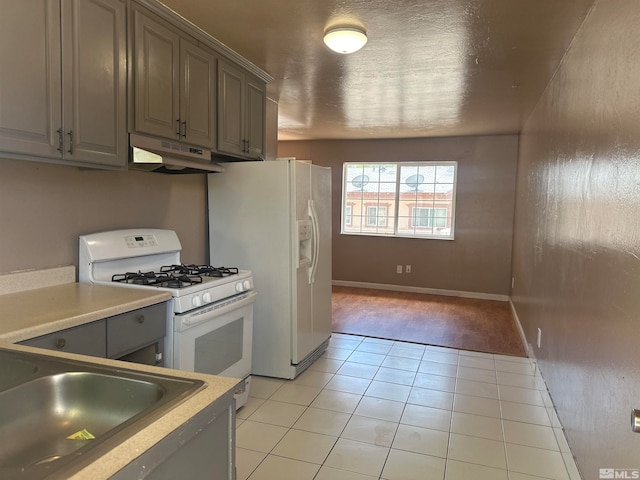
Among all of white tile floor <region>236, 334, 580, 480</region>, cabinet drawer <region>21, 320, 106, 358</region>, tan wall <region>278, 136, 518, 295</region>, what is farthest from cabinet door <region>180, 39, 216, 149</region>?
tan wall <region>278, 136, 518, 295</region>

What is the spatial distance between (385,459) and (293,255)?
1.47 metres

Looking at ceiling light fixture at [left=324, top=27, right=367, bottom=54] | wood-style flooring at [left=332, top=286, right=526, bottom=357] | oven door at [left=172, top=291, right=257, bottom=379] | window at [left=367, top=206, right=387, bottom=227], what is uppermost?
ceiling light fixture at [left=324, top=27, right=367, bottom=54]

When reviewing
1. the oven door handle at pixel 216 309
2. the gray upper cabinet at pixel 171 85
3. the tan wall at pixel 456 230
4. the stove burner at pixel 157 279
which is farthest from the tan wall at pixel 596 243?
the tan wall at pixel 456 230

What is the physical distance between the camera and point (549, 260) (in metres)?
2.97

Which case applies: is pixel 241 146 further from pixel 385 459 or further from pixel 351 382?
pixel 385 459

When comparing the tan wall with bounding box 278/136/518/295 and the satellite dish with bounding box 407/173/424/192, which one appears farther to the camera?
the satellite dish with bounding box 407/173/424/192

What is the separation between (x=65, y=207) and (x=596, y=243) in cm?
257

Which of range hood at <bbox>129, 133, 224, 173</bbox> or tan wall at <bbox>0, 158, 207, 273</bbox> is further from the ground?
range hood at <bbox>129, 133, 224, 173</bbox>

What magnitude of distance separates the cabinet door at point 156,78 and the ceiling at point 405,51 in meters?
0.17

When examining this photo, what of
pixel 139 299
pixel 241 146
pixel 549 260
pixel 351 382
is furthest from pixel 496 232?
pixel 139 299

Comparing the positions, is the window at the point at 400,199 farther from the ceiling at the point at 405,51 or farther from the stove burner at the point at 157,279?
the stove burner at the point at 157,279

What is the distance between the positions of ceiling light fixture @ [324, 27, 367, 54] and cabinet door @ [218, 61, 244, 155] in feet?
2.60

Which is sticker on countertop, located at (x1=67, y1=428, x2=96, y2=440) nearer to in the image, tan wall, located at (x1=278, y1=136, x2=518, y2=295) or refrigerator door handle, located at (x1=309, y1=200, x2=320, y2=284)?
refrigerator door handle, located at (x1=309, y1=200, x2=320, y2=284)

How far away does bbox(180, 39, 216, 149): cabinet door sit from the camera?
2531mm
